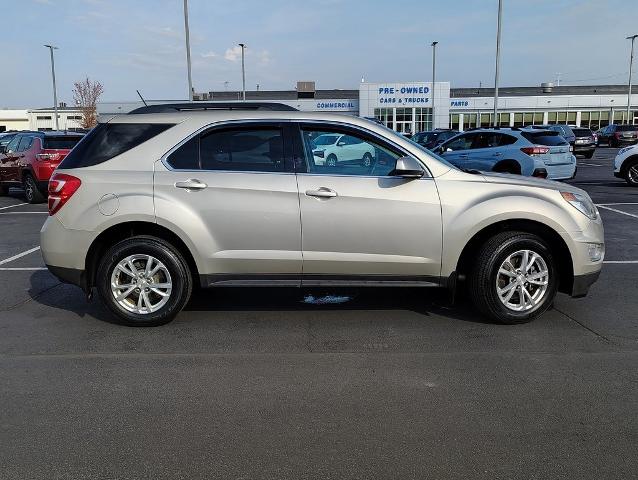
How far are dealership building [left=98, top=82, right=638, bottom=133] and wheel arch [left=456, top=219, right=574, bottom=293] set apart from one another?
184ft

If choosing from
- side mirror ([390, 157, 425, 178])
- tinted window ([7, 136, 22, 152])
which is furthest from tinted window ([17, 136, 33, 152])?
side mirror ([390, 157, 425, 178])

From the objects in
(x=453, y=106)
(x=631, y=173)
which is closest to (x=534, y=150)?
(x=631, y=173)

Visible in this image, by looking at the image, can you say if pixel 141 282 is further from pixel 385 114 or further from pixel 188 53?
pixel 385 114

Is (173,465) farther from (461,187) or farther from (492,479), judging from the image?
(461,187)

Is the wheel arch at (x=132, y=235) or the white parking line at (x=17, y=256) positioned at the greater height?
the wheel arch at (x=132, y=235)

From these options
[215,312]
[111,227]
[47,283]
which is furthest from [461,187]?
[47,283]

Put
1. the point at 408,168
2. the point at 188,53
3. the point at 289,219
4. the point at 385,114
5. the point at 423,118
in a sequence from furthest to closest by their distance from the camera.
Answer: the point at 385,114
the point at 423,118
the point at 188,53
the point at 289,219
the point at 408,168

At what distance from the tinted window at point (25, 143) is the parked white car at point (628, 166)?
1594 centimetres

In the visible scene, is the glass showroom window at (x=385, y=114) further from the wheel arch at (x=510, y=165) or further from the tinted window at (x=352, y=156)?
the tinted window at (x=352, y=156)

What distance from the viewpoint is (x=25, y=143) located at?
14570 millimetres

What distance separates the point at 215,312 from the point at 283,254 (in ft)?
3.70

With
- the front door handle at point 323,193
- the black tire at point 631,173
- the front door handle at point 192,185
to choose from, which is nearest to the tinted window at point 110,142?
the front door handle at point 192,185

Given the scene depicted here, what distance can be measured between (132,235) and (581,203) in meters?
4.04

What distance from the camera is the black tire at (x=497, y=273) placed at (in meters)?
4.96
